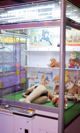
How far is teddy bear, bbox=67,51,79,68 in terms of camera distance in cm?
289

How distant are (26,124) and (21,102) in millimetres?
337

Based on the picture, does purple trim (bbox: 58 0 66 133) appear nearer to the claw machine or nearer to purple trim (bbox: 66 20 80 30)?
the claw machine

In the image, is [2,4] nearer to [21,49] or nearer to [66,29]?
[21,49]

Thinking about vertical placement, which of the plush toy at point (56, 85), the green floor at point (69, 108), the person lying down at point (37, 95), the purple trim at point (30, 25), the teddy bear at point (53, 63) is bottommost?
the green floor at point (69, 108)

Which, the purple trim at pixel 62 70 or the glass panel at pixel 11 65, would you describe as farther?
the glass panel at pixel 11 65

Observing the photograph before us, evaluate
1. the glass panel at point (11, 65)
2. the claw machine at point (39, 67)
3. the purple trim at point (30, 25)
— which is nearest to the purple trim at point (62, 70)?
the claw machine at point (39, 67)

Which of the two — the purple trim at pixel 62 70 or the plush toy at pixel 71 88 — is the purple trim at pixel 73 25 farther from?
the plush toy at pixel 71 88

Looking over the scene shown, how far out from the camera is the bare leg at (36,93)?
2914 millimetres

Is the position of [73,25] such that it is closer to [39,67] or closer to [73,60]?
[73,60]

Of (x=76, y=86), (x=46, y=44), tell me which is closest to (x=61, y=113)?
(x=76, y=86)

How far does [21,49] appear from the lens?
3.09 meters

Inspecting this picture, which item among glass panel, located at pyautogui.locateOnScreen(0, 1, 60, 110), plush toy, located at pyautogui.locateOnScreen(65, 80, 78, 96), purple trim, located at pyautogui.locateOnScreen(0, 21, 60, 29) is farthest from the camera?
plush toy, located at pyautogui.locateOnScreen(65, 80, 78, 96)

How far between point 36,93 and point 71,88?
0.52 m

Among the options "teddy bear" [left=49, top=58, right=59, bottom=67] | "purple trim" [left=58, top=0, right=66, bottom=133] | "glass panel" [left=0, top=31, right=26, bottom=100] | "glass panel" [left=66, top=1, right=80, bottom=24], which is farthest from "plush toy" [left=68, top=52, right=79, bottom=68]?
"glass panel" [left=0, top=31, right=26, bottom=100]
